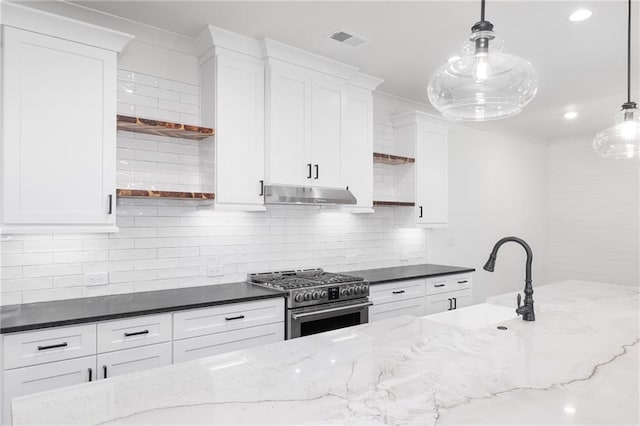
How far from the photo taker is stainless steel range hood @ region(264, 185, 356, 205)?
336 centimetres

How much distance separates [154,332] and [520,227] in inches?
232

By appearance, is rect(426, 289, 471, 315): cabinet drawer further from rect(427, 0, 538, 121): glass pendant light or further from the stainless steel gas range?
rect(427, 0, 538, 121): glass pendant light

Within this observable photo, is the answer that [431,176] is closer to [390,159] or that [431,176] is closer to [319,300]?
[390,159]

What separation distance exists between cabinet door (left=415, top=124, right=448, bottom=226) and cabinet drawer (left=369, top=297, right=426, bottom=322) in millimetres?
940

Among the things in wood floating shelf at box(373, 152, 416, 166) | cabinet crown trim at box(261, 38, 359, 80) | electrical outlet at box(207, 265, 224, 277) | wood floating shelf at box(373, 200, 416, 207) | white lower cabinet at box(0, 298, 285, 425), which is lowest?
white lower cabinet at box(0, 298, 285, 425)

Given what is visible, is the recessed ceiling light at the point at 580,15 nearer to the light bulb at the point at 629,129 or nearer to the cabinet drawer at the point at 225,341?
the light bulb at the point at 629,129

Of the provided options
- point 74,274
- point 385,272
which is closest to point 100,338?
point 74,274

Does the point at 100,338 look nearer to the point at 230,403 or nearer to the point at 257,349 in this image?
the point at 257,349

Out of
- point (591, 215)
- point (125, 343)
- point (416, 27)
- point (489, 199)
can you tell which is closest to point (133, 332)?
point (125, 343)

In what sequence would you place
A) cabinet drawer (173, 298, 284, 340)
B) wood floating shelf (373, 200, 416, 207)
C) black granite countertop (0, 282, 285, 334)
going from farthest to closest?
wood floating shelf (373, 200, 416, 207) < cabinet drawer (173, 298, 284, 340) < black granite countertop (0, 282, 285, 334)

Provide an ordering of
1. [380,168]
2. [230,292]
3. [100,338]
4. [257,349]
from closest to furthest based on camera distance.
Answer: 1. [257,349]
2. [100,338]
3. [230,292]
4. [380,168]

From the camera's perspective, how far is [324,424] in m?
1.11

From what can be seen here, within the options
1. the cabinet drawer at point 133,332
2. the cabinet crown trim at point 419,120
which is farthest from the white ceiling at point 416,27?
the cabinet drawer at point 133,332

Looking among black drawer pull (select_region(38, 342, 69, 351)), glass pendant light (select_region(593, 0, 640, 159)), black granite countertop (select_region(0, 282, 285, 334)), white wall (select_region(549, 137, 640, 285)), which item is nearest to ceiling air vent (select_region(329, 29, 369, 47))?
glass pendant light (select_region(593, 0, 640, 159))
